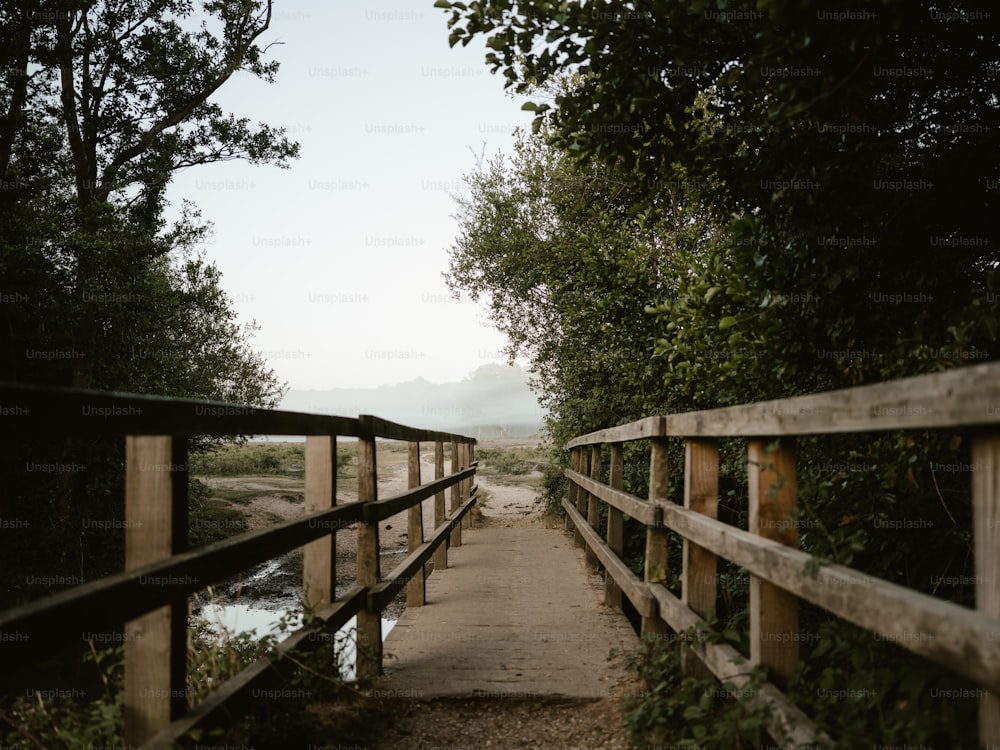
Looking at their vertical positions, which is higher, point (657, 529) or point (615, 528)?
point (657, 529)

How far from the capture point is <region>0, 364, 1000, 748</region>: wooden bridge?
133 centimetres

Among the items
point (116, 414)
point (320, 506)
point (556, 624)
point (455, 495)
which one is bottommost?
point (556, 624)

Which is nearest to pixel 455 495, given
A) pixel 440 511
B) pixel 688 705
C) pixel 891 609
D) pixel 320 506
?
pixel 440 511

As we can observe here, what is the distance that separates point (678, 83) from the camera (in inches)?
148

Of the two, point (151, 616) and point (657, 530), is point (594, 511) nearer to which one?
point (657, 530)

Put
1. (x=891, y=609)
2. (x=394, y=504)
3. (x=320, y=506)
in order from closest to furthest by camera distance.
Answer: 1. (x=891, y=609)
2. (x=320, y=506)
3. (x=394, y=504)

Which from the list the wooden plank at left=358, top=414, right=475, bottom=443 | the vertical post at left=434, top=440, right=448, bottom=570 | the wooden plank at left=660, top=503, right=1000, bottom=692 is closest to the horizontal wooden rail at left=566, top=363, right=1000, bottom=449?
the wooden plank at left=660, top=503, right=1000, bottom=692

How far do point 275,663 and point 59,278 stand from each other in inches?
429

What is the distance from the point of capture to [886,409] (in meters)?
1.55

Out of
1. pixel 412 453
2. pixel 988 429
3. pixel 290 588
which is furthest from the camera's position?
pixel 290 588

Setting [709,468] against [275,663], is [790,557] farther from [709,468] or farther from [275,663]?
[275,663]

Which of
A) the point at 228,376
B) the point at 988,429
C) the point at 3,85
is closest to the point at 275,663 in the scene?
the point at 988,429

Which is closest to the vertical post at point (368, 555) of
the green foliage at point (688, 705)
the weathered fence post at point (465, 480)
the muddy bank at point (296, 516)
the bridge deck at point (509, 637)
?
the bridge deck at point (509, 637)

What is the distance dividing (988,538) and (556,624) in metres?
4.02
